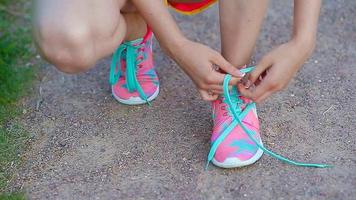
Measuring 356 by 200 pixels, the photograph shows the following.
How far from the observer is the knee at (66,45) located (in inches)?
52.5

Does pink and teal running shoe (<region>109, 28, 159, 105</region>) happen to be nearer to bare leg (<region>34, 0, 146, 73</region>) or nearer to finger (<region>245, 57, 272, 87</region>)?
bare leg (<region>34, 0, 146, 73</region>)

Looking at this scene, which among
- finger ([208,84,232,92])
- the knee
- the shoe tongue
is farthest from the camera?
the shoe tongue

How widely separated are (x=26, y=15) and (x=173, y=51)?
0.91 metres

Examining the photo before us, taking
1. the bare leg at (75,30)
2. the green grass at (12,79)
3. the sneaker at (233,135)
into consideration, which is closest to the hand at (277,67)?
the sneaker at (233,135)

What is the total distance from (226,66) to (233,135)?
186mm

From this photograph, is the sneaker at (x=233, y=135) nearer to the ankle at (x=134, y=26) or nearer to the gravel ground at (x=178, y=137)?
the gravel ground at (x=178, y=137)

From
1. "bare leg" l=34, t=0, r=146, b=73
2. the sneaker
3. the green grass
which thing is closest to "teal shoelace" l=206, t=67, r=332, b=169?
the sneaker

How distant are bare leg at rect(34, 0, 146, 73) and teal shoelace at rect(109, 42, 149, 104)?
259 millimetres

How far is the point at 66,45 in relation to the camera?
1.35m

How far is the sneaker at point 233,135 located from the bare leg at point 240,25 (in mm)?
92

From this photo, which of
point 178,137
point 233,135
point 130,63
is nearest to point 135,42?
point 130,63

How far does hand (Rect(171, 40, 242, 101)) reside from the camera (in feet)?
4.60

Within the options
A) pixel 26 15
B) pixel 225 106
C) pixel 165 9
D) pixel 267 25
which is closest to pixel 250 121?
pixel 225 106

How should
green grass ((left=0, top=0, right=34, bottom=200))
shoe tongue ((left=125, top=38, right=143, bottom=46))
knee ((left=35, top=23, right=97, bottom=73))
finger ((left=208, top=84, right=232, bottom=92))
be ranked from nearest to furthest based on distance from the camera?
knee ((left=35, top=23, right=97, bottom=73)) → finger ((left=208, top=84, right=232, bottom=92)) → green grass ((left=0, top=0, right=34, bottom=200)) → shoe tongue ((left=125, top=38, right=143, bottom=46))
